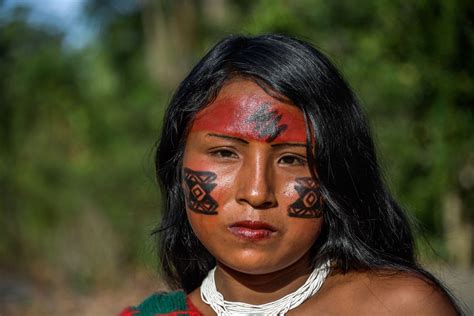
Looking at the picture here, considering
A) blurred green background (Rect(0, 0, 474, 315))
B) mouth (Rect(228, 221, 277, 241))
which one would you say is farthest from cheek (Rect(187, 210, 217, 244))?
blurred green background (Rect(0, 0, 474, 315))

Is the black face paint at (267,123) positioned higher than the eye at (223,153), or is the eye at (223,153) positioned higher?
the black face paint at (267,123)

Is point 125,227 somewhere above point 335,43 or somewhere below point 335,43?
below

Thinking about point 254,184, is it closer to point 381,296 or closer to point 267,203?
point 267,203

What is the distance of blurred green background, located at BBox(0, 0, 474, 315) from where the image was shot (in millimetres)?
5254

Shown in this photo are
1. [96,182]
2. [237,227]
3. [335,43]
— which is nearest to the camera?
[237,227]

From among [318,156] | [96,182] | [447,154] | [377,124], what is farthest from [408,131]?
[96,182]

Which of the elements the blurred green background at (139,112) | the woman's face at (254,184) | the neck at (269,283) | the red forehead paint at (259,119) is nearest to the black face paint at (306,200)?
the woman's face at (254,184)

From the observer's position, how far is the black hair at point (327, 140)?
2381 mm

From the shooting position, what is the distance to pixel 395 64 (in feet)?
19.0

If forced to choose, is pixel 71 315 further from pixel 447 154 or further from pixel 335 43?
pixel 447 154

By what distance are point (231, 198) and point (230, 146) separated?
166mm

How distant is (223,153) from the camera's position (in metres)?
2.44

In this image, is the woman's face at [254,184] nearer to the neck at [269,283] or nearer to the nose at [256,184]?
the nose at [256,184]

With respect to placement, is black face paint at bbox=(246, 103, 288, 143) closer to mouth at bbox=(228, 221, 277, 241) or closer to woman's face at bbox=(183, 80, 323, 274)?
woman's face at bbox=(183, 80, 323, 274)
